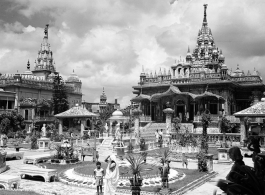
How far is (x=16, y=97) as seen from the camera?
51781 mm

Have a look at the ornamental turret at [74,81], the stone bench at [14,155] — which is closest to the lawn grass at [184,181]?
the stone bench at [14,155]

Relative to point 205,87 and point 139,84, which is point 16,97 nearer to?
point 139,84

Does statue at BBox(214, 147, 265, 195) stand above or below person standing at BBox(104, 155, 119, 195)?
above

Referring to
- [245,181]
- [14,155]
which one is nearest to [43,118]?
[14,155]

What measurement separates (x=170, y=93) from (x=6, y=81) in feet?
92.4

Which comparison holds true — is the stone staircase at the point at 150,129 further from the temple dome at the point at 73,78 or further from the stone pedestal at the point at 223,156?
the temple dome at the point at 73,78

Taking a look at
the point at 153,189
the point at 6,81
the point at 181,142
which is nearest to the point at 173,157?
the point at 181,142

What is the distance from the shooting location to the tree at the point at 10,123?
3981 centimetres

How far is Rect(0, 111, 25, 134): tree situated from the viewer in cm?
3981

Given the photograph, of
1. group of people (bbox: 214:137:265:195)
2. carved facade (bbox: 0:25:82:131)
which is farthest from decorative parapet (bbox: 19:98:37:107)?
group of people (bbox: 214:137:265:195)

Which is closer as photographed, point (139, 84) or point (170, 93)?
point (170, 93)

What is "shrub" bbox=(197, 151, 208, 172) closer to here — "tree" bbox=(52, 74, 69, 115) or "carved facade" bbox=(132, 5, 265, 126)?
"carved facade" bbox=(132, 5, 265, 126)

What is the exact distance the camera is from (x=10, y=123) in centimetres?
4222

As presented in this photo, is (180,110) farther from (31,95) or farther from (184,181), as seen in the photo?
(184,181)
